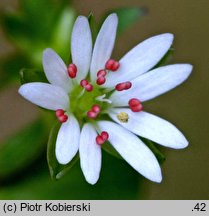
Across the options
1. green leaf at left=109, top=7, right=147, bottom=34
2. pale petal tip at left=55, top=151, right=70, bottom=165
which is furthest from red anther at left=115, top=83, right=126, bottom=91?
green leaf at left=109, top=7, right=147, bottom=34

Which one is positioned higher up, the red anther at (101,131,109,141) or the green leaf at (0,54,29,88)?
the green leaf at (0,54,29,88)

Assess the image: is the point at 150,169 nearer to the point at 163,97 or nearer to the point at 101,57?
the point at 101,57

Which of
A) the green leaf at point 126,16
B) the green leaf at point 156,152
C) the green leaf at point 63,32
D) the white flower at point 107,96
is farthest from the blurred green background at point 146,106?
the green leaf at point 156,152

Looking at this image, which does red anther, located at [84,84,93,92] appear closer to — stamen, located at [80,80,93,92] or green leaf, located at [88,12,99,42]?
stamen, located at [80,80,93,92]

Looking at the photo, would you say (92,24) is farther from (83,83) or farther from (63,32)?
(63,32)

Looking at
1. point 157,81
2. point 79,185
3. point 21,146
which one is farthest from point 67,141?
point 79,185

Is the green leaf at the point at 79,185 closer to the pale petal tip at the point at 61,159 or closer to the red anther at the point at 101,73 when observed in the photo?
the red anther at the point at 101,73

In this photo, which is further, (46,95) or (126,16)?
(126,16)
